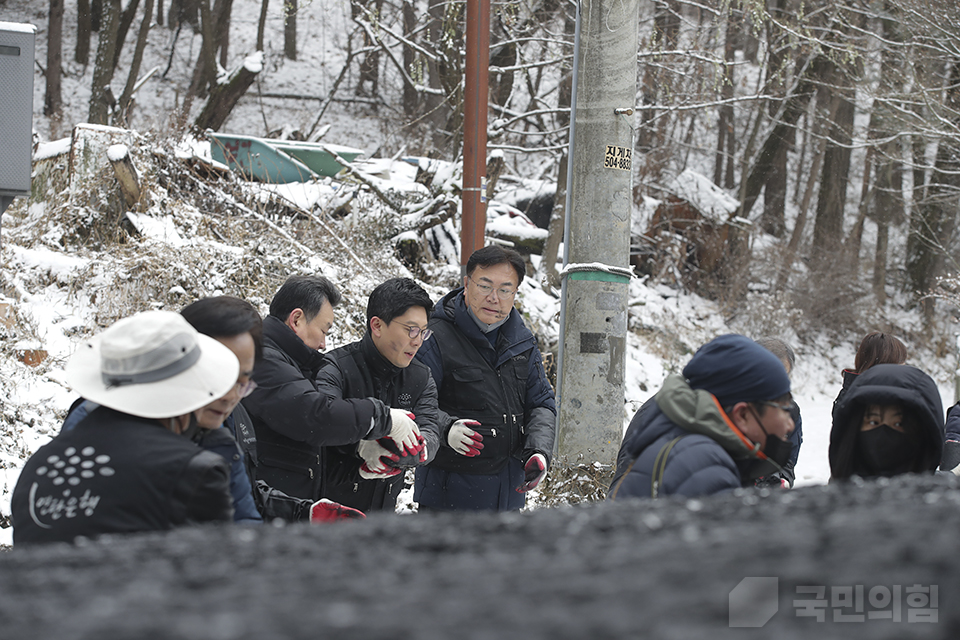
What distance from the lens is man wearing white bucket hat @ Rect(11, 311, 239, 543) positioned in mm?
1748

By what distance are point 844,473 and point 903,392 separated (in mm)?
333

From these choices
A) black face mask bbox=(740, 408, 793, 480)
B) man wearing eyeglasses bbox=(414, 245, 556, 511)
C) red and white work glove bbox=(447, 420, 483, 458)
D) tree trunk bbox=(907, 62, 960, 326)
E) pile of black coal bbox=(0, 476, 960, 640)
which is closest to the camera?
pile of black coal bbox=(0, 476, 960, 640)

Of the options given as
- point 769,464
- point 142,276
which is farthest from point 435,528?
point 142,276

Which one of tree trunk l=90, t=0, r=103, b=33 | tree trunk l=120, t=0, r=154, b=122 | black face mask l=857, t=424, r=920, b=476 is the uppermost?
tree trunk l=90, t=0, r=103, b=33

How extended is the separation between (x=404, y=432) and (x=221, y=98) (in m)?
9.72

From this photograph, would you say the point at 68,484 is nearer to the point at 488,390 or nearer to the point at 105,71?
the point at 488,390

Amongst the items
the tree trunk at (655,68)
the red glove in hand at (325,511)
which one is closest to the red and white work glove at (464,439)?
the red glove in hand at (325,511)

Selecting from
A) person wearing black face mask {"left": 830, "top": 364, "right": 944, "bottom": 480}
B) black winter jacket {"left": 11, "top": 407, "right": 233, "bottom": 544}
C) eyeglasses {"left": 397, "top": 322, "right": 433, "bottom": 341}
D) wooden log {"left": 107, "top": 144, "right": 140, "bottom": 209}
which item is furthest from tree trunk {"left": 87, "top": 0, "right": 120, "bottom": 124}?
person wearing black face mask {"left": 830, "top": 364, "right": 944, "bottom": 480}

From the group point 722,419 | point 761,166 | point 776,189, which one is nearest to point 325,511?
point 722,419

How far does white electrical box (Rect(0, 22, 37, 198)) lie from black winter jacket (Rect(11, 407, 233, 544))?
287 cm

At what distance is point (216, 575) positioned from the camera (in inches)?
44.8

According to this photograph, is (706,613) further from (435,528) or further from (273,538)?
(273,538)

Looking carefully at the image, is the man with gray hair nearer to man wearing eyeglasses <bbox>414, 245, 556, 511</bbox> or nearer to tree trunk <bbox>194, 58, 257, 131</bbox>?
man wearing eyeglasses <bbox>414, 245, 556, 511</bbox>

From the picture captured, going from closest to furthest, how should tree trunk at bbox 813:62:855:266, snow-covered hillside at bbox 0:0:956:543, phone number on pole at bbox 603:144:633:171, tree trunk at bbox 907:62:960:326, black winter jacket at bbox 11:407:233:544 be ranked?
black winter jacket at bbox 11:407:233:544 → phone number on pole at bbox 603:144:633:171 → snow-covered hillside at bbox 0:0:956:543 → tree trunk at bbox 907:62:960:326 → tree trunk at bbox 813:62:855:266
